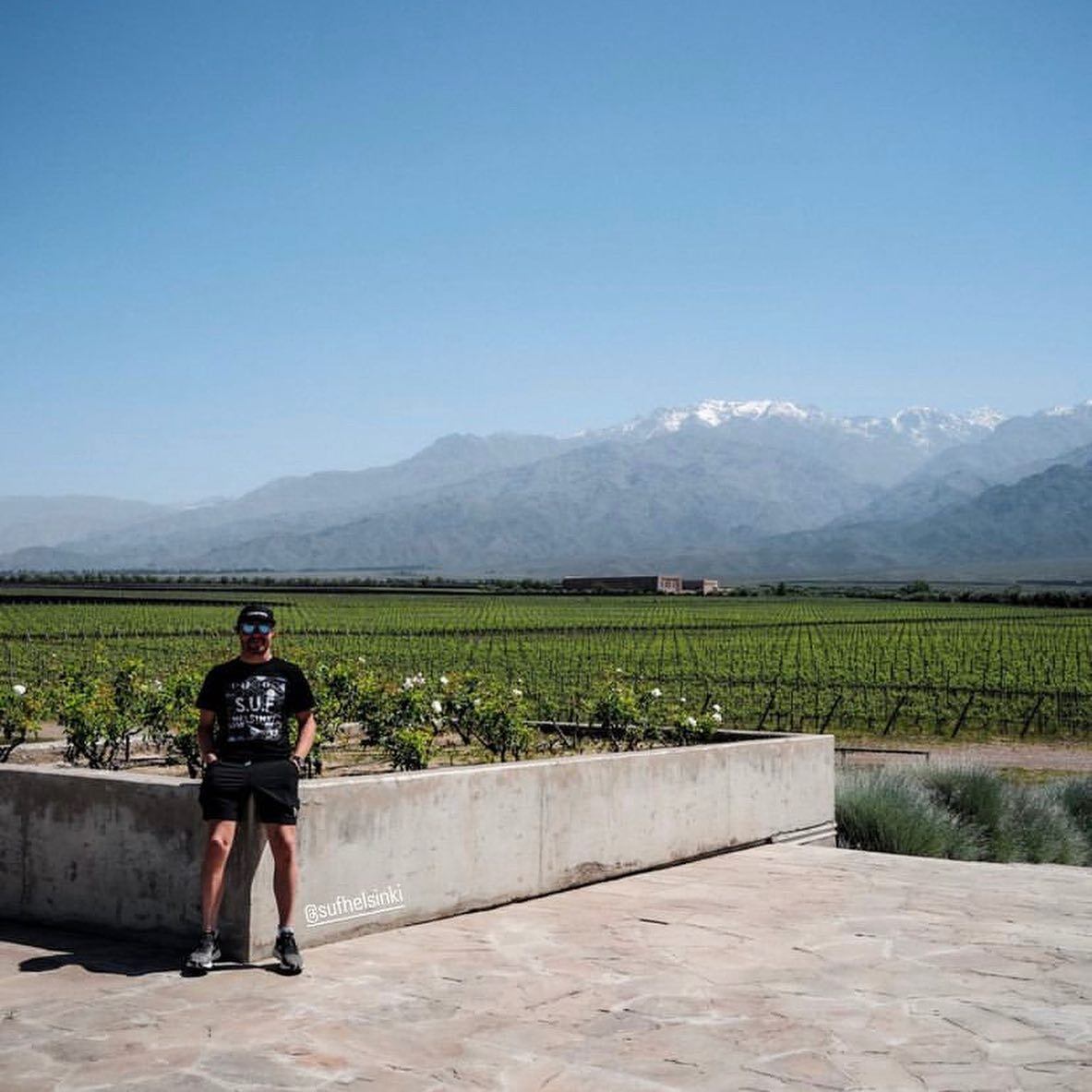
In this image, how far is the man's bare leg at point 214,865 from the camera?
7.34 metres

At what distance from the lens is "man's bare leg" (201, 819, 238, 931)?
24.1 feet

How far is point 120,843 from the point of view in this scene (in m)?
8.12

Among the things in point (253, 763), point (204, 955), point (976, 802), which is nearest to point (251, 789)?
point (253, 763)

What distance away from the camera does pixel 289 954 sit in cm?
735

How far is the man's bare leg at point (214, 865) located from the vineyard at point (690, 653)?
683cm

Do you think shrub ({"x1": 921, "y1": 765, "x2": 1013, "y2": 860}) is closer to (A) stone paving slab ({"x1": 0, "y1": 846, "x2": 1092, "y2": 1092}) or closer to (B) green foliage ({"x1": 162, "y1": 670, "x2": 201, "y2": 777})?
(A) stone paving slab ({"x1": 0, "y1": 846, "x2": 1092, "y2": 1092})

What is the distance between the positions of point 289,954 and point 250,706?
1.23 m

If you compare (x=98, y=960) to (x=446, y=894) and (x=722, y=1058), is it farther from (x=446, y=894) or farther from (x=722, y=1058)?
(x=722, y=1058)

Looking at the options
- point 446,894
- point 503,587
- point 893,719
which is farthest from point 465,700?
point 503,587

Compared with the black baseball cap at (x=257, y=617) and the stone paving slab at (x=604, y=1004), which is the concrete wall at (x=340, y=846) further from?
the black baseball cap at (x=257, y=617)

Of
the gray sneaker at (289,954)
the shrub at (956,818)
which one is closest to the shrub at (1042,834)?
the shrub at (956,818)

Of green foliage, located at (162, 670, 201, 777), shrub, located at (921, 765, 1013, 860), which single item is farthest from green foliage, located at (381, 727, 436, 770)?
shrub, located at (921, 765, 1013, 860)

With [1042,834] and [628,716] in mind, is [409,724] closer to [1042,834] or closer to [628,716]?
[628,716]

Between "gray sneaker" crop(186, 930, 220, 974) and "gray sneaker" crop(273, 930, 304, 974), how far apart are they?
318 millimetres
